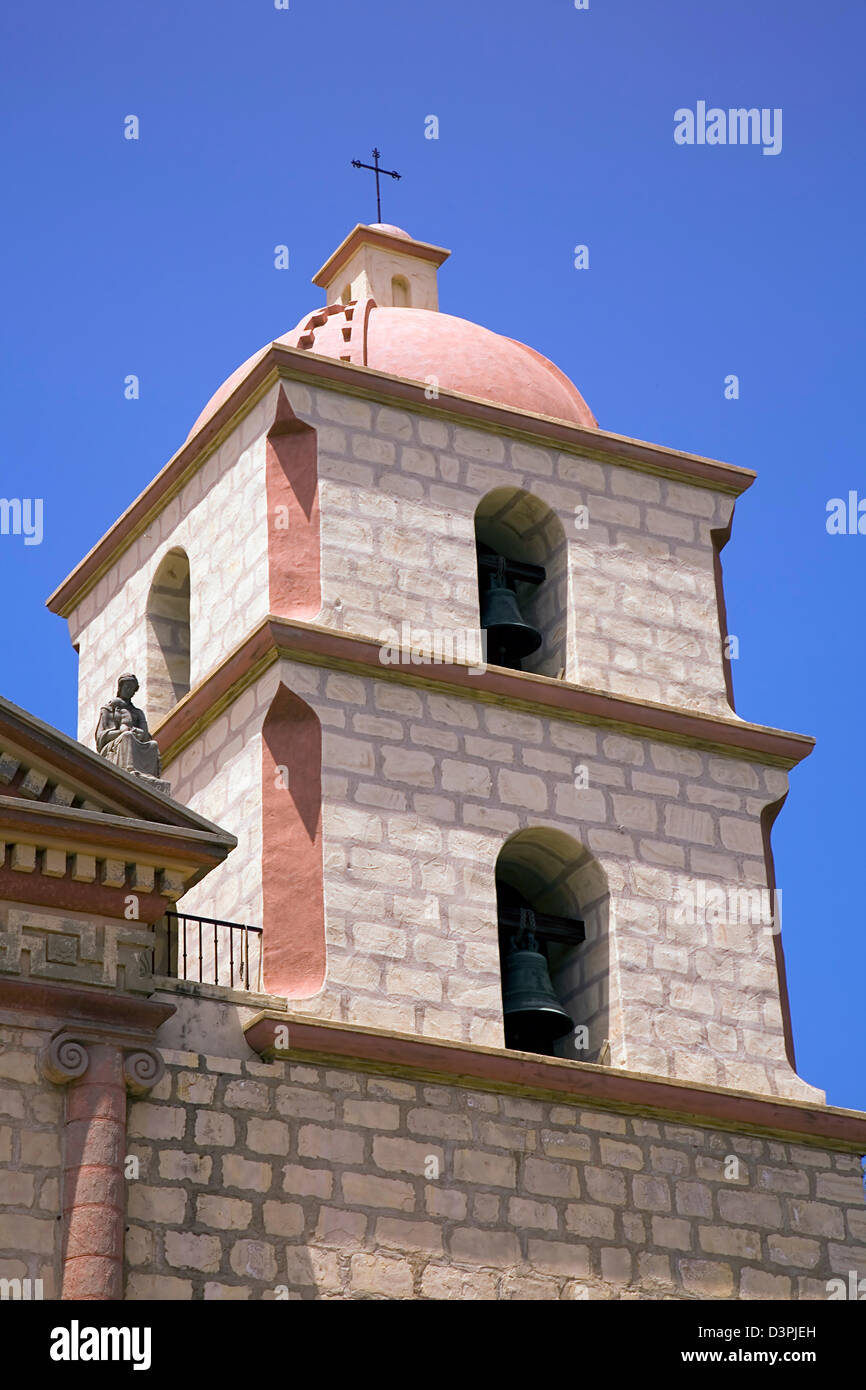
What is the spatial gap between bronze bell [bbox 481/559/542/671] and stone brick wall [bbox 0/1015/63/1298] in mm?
5412

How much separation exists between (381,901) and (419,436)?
12.9 feet

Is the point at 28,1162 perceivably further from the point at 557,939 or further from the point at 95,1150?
the point at 557,939

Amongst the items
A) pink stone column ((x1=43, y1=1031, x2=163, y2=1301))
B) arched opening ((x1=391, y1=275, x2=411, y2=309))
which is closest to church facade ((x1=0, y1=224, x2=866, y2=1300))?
pink stone column ((x1=43, y1=1031, x2=163, y2=1301))

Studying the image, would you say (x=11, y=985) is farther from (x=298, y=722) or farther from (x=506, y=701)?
(x=506, y=701)

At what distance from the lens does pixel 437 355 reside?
22.6 metres

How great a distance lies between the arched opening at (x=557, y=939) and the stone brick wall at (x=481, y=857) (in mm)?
111

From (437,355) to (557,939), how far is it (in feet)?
16.0

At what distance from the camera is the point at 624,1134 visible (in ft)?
63.3

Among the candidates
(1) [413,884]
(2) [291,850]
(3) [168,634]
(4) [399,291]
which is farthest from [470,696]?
(4) [399,291]

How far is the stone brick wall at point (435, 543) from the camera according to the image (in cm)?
2092

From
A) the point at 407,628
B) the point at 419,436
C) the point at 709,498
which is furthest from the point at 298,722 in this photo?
the point at 709,498
